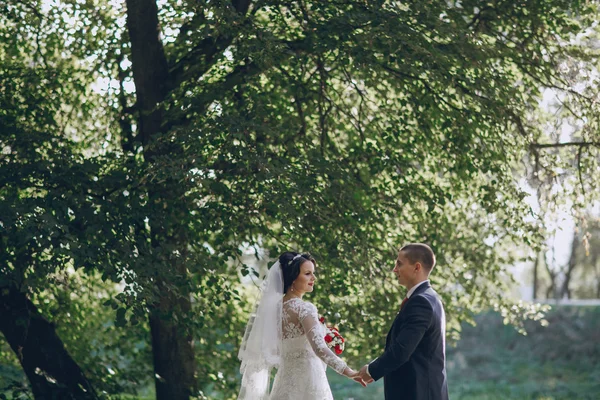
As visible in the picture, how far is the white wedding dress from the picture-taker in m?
6.82

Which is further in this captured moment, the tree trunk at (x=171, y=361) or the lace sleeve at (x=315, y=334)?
the tree trunk at (x=171, y=361)

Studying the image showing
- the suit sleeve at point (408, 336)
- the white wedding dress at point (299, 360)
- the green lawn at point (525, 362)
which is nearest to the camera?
the suit sleeve at point (408, 336)

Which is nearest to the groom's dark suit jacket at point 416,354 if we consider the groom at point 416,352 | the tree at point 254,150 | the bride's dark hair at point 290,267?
the groom at point 416,352

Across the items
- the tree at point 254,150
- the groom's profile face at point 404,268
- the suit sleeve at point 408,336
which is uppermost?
the tree at point 254,150

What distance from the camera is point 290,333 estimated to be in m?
6.91

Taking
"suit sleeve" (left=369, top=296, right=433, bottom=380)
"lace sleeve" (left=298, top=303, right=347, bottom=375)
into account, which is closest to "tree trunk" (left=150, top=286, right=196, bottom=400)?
"lace sleeve" (left=298, top=303, right=347, bottom=375)

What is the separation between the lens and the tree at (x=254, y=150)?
828 cm

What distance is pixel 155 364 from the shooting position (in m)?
10.4

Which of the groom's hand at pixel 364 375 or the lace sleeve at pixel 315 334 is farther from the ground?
the lace sleeve at pixel 315 334

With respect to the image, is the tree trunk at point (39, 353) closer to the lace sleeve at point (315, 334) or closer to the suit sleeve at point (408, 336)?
the lace sleeve at point (315, 334)

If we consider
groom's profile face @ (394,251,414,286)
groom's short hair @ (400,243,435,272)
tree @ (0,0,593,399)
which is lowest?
groom's profile face @ (394,251,414,286)

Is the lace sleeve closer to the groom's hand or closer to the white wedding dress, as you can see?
the white wedding dress

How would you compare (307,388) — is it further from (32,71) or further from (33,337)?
(32,71)

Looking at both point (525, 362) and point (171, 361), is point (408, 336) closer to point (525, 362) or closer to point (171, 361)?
point (171, 361)
